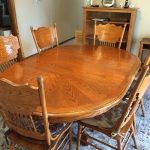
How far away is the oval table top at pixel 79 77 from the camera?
1.14 meters

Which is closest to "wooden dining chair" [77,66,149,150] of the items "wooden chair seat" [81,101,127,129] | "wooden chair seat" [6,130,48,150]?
"wooden chair seat" [81,101,127,129]

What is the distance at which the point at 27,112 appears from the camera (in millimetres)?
Answer: 1059

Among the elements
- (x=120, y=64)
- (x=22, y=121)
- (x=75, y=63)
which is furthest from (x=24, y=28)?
(x=22, y=121)

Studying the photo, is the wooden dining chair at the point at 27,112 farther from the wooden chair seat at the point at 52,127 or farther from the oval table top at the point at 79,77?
the oval table top at the point at 79,77

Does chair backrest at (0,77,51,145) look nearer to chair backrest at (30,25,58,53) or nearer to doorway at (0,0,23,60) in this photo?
chair backrest at (30,25,58,53)

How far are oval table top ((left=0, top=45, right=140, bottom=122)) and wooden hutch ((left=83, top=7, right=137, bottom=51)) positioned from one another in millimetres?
1368

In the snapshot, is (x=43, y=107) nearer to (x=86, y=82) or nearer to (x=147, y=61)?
(x=86, y=82)

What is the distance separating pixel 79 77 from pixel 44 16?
329 cm

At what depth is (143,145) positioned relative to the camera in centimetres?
181

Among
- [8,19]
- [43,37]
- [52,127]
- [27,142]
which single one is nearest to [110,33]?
[43,37]

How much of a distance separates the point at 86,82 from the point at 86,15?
8.57 ft

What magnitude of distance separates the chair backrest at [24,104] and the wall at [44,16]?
296 cm

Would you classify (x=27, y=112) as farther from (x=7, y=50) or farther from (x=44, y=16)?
(x=44, y=16)

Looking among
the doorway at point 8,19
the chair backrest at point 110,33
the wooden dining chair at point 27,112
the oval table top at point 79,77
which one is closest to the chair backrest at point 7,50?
the oval table top at point 79,77
